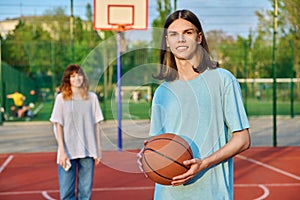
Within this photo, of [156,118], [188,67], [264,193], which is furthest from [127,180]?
[188,67]

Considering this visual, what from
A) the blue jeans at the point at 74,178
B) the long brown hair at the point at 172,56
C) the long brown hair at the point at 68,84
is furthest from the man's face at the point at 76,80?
the long brown hair at the point at 172,56

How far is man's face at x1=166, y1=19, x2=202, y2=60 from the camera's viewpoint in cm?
230

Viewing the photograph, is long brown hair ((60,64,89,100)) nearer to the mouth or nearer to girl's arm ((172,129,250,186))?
the mouth

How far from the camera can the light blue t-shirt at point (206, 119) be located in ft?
7.52

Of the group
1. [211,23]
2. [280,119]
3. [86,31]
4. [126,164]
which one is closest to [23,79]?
[86,31]

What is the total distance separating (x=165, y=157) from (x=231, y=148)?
264 mm

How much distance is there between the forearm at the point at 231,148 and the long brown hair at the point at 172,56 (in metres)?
0.30

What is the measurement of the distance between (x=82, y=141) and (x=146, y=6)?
573 cm

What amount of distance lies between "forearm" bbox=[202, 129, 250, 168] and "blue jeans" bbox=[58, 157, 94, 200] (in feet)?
9.97

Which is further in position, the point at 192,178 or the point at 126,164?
the point at 126,164

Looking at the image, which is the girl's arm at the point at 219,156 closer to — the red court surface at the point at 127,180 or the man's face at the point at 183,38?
the man's face at the point at 183,38

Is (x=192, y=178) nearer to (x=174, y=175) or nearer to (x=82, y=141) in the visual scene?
(x=174, y=175)

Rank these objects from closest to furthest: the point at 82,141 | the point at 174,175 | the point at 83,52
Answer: the point at 174,175
the point at 82,141
the point at 83,52

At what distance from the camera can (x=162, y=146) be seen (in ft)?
7.45
